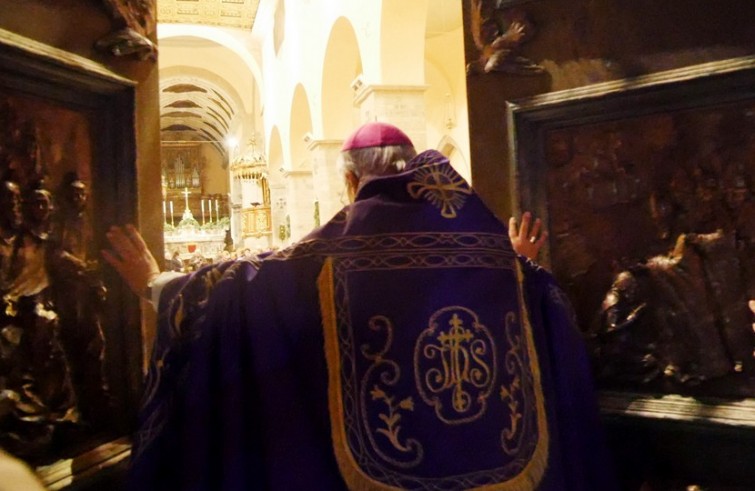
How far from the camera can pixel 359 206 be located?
195cm

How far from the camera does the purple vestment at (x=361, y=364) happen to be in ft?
6.00

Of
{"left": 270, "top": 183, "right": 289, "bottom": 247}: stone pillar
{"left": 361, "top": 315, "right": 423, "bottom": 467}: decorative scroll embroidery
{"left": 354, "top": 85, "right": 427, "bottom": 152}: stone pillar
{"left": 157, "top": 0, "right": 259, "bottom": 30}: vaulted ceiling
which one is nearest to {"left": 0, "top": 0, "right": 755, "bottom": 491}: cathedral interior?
{"left": 361, "top": 315, "right": 423, "bottom": 467}: decorative scroll embroidery

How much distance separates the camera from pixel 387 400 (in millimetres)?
1855

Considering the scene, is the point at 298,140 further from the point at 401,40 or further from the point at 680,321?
the point at 680,321

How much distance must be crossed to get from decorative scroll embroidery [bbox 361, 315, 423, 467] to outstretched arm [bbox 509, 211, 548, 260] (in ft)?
2.62

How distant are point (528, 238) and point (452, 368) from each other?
A: 2.61 feet

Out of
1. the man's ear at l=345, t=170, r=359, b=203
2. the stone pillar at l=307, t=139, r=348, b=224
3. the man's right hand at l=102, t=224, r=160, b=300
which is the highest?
the stone pillar at l=307, t=139, r=348, b=224

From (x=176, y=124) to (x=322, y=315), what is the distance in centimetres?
3225

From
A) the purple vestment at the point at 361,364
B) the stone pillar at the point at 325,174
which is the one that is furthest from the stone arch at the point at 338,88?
the purple vestment at the point at 361,364

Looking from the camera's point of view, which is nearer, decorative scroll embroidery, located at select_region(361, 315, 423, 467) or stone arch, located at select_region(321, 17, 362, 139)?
decorative scroll embroidery, located at select_region(361, 315, 423, 467)

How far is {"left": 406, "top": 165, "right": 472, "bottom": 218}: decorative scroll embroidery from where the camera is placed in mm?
1952

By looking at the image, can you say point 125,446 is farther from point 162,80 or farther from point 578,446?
point 162,80

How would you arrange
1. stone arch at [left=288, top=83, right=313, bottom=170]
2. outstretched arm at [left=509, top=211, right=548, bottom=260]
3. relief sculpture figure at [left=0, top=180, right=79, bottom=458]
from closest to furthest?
relief sculpture figure at [left=0, top=180, right=79, bottom=458]
outstretched arm at [left=509, top=211, right=548, bottom=260]
stone arch at [left=288, top=83, right=313, bottom=170]

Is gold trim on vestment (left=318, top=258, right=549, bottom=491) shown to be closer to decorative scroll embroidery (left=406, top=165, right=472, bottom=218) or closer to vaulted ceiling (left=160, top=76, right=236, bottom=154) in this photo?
decorative scroll embroidery (left=406, top=165, right=472, bottom=218)
